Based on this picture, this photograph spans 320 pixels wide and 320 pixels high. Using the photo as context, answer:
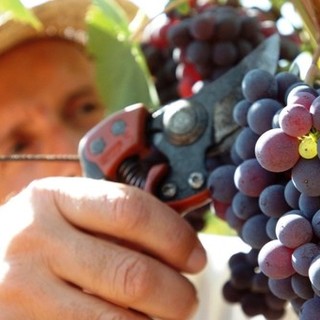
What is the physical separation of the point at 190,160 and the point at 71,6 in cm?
72

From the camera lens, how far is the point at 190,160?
2.53 feet

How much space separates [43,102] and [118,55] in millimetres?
430

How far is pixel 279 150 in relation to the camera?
1.70 feet

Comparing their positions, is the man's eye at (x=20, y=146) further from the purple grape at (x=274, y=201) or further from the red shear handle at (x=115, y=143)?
the purple grape at (x=274, y=201)

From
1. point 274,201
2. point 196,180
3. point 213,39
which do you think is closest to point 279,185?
point 274,201

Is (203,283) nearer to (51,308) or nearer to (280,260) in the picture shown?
(51,308)

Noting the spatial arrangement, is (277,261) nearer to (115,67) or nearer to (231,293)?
(231,293)

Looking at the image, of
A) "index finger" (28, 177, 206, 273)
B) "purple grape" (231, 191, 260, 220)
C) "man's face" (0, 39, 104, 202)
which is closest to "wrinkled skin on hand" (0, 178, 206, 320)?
"index finger" (28, 177, 206, 273)

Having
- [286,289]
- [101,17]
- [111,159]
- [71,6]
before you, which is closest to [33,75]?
[71,6]

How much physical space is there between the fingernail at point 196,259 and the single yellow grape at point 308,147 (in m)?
0.28

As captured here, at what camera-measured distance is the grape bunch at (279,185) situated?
1.68 feet

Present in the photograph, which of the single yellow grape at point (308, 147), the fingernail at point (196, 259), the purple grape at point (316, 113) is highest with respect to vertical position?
the purple grape at point (316, 113)

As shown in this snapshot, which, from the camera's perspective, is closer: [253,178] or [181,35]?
[253,178]

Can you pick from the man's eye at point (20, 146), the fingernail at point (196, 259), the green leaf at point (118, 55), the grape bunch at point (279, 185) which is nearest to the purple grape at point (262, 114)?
the grape bunch at point (279, 185)
